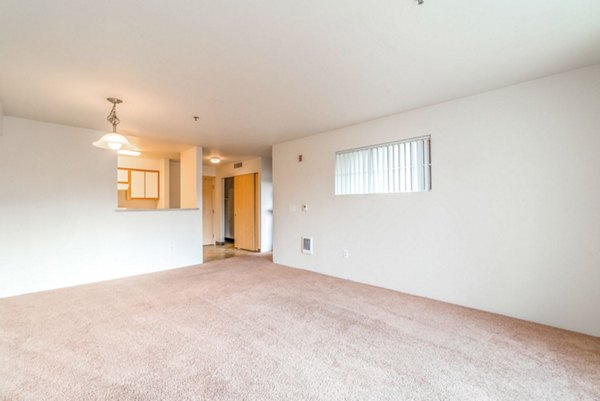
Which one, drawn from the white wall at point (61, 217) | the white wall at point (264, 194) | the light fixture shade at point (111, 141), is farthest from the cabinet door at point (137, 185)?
the light fixture shade at point (111, 141)

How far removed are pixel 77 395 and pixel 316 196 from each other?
3.79 metres

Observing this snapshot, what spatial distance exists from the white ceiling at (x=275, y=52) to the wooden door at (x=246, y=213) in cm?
387

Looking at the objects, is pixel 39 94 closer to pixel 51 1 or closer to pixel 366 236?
pixel 51 1

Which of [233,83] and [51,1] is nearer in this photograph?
[51,1]

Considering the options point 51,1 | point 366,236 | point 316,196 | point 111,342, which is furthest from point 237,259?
point 51,1

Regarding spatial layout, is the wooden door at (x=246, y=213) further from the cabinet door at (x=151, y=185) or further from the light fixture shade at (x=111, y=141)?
the light fixture shade at (x=111, y=141)

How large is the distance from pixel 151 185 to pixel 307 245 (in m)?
4.72

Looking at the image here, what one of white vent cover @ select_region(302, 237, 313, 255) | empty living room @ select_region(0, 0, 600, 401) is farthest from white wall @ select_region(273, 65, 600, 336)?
white vent cover @ select_region(302, 237, 313, 255)

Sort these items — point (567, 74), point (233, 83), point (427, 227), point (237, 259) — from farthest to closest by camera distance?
point (237, 259) → point (427, 227) → point (233, 83) → point (567, 74)

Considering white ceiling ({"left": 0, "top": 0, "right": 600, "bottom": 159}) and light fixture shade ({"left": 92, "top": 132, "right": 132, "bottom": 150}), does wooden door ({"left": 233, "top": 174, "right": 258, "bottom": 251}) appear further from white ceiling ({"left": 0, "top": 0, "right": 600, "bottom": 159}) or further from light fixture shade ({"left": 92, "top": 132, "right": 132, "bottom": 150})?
light fixture shade ({"left": 92, "top": 132, "right": 132, "bottom": 150})

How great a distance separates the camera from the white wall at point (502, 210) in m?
2.50

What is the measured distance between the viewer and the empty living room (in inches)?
71.9

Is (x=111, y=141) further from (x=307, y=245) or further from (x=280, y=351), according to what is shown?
(x=307, y=245)

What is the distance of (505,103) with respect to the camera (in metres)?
2.89
